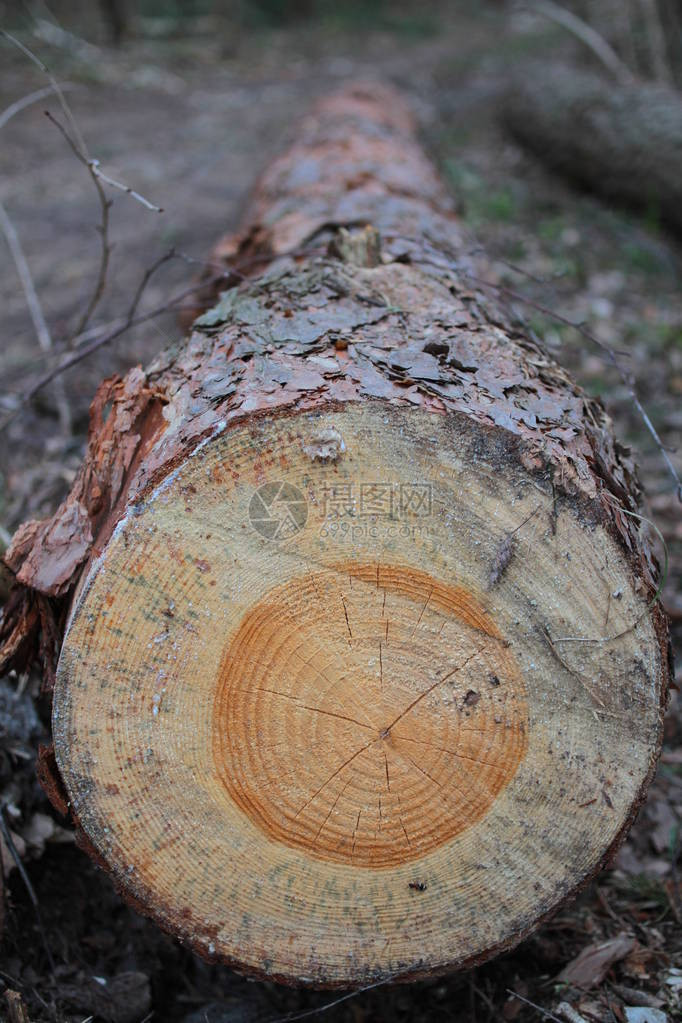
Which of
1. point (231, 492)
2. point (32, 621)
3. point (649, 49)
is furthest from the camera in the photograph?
point (649, 49)

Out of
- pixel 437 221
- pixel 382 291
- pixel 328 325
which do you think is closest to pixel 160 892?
pixel 328 325

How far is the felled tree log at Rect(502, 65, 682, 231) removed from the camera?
17.0 ft

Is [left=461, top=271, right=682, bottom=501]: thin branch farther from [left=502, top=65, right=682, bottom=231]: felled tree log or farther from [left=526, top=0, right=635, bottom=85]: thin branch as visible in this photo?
[left=526, top=0, right=635, bottom=85]: thin branch

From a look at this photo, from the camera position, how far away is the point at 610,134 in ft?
18.7

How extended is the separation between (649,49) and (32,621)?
7.52m

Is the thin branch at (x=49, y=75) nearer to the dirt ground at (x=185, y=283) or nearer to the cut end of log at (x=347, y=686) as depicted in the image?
the dirt ground at (x=185, y=283)

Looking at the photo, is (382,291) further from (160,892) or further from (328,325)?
(160,892)

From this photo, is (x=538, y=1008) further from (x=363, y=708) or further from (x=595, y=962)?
(x=363, y=708)

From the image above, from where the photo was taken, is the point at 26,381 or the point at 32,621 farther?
the point at 26,381

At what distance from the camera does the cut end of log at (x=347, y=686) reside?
1393 mm

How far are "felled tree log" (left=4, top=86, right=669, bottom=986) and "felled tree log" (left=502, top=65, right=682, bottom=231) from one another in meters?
4.46

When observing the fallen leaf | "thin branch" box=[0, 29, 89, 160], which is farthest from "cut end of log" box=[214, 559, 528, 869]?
"thin branch" box=[0, 29, 89, 160]

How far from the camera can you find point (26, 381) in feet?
12.0

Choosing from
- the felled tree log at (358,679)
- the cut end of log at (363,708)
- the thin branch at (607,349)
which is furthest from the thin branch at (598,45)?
the cut end of log at (363,708)
